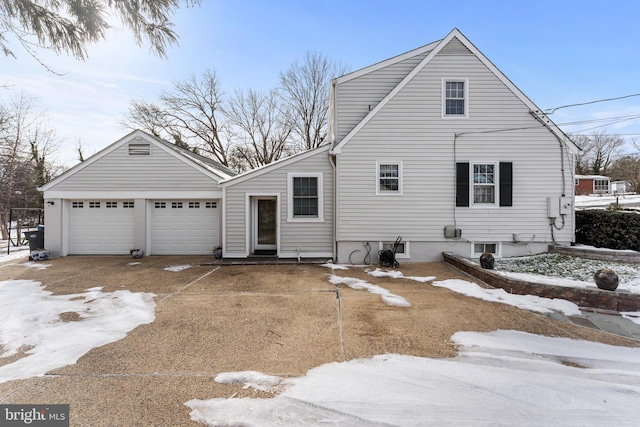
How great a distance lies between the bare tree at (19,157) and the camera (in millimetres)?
15398

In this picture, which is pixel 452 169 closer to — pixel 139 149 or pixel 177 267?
pixel 177 267

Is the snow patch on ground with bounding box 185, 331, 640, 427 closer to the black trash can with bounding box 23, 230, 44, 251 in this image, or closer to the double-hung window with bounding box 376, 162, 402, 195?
the double-hung window with bounding box 376, 162, 402, 195

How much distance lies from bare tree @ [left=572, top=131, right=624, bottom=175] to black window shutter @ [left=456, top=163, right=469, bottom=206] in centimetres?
4329

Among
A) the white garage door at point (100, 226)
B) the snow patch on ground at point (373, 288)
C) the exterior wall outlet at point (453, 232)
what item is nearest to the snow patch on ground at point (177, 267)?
the white garage door at point (100, 226)

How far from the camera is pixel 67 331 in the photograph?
404cm

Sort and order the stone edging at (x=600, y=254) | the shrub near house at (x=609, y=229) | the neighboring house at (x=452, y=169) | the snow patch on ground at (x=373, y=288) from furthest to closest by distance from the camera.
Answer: the neighboring house at (x=452, y=169) → the shrub near house at (x=609, y=229) → the stone edging at (x=600, y=254) → the snow patch on ground at (x=373, y=288)

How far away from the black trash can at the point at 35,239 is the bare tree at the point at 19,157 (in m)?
7.09

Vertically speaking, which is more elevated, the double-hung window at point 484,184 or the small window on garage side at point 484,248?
the double-hung window at point 484,184

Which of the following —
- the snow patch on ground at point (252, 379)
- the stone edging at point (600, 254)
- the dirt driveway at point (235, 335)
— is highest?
the stone edging at point (600, 254)

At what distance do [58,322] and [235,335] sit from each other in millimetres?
2934

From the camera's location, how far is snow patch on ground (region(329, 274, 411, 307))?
17.1 feet

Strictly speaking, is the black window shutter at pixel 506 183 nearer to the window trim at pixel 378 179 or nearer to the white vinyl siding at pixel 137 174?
the window trim at pixel 378 179

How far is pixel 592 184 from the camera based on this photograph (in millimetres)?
34469

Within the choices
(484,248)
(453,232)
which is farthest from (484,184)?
(484,248)
